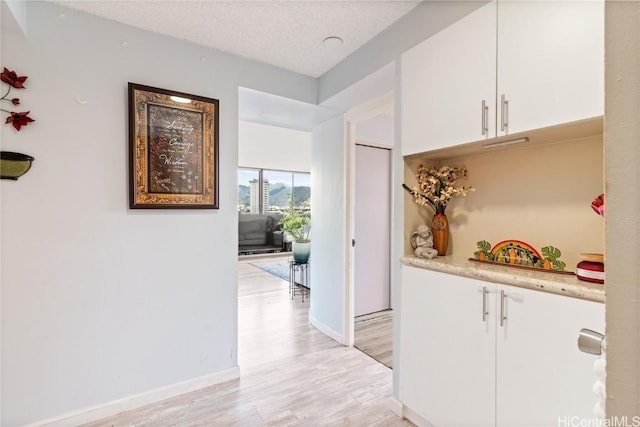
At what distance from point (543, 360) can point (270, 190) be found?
7129mm

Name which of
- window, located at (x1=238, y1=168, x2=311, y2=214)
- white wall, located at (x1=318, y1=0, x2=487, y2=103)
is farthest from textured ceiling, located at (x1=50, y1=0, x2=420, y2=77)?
window, located at (x1=238, y1=168, x2=311, y2=214)

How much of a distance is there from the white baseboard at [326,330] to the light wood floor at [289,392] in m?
0.05

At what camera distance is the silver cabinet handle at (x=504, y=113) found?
129cm

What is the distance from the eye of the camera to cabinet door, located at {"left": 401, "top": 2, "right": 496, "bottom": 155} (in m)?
1.37

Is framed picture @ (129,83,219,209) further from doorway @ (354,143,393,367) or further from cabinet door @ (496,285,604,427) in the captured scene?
cabinet door @ (496,285,604,427)

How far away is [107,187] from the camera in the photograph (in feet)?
5.98

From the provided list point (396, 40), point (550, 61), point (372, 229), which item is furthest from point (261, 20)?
point (372, 229)

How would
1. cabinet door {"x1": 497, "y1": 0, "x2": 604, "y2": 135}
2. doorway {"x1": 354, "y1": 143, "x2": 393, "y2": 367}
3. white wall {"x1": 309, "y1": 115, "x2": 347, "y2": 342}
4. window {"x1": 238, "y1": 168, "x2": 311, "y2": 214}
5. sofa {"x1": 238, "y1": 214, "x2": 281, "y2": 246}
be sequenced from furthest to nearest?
1. window {"x1": 238, "y1": 168, "x2": 311, "y2": 214}
2. sofa {"x1": 238, "y1": 214, "x2": 281, "y2": 246}
3. doorway {"x1": 354, "y1": 143, "x2": 393, "y2": 367}
4. white wall {"x1": 309, "y1": 115, "x2": 347, "y2": 342}
5. cabinet door {"x1": 497, "y1": 0, "x2": 604, "y2": 135}

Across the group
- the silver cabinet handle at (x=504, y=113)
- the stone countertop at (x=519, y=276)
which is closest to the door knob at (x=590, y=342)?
the stone countertop at (x=519, y=276)

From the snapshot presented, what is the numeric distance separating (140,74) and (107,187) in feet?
2.48

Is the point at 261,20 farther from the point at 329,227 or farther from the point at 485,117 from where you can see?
the point at 329,227

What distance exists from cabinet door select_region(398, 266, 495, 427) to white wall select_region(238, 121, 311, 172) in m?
5.06

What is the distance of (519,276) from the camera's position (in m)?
1.24

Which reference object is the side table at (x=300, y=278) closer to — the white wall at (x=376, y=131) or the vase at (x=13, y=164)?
the white wall at (x=376, y=131)
